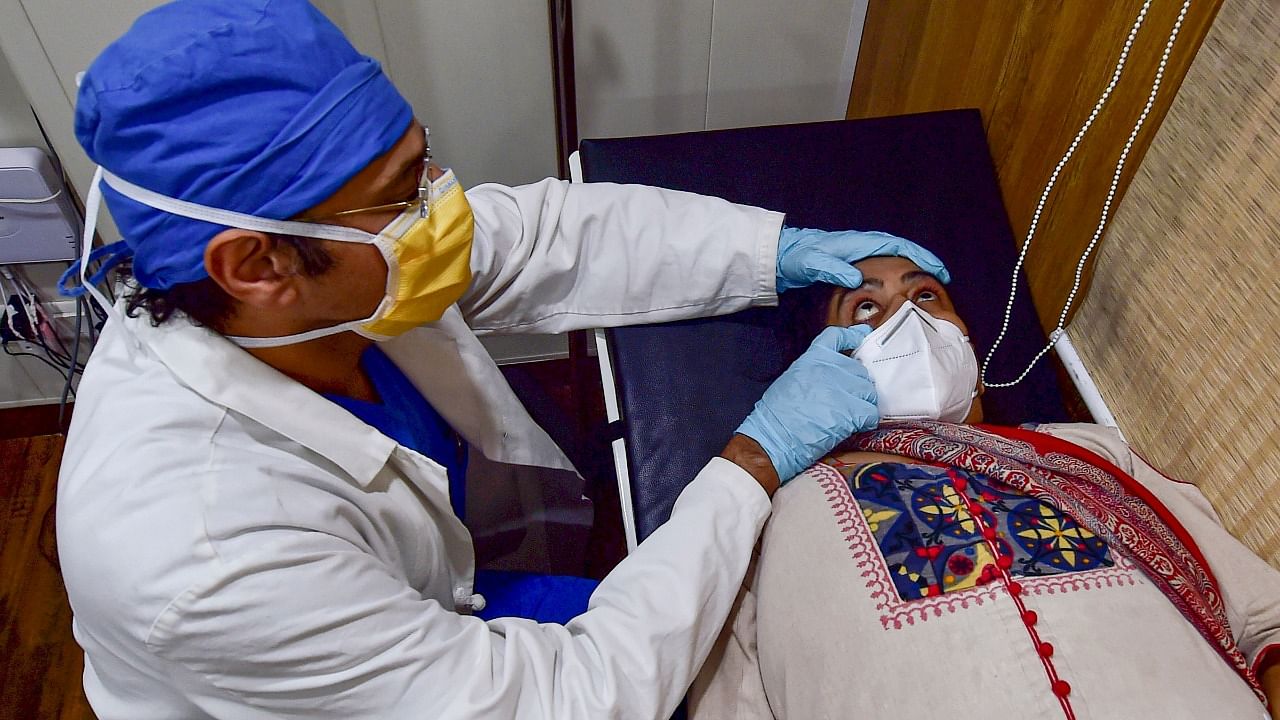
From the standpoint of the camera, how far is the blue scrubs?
3.94 ft

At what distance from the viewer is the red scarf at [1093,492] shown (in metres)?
0.98

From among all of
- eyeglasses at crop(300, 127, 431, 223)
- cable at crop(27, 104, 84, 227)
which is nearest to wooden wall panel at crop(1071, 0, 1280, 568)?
eyeglasses at crop(300, 127, 431, 223)

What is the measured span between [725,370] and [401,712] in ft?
2.44

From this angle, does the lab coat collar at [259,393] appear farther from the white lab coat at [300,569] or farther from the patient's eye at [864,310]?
the patient's eye at [864,310]

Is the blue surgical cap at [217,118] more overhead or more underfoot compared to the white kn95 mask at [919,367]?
more overhead

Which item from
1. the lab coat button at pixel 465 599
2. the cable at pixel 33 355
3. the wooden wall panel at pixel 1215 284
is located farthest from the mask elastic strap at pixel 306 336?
the cable at pixel 33 355

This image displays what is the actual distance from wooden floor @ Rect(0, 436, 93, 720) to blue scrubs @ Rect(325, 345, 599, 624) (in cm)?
106

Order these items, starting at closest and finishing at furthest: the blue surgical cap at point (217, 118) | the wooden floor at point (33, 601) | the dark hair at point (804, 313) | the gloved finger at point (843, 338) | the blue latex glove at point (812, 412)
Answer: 1. the blue surgical cap at point (217, 118)
2. the blue latex glove at point (812, 412)
3. the gloved finger at point (843, 338)
4. the dark hair at point (804, 313)
5. the wooden floor at point (33, 601)

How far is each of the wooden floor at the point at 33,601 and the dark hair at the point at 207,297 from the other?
4.34 ft

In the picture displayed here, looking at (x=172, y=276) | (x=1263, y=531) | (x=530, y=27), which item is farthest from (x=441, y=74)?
(x=1263, y=531)

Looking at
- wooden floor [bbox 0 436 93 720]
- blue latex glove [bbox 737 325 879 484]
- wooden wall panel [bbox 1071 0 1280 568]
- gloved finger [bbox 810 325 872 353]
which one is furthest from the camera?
wooden floor [bbox 0 436 93 720]

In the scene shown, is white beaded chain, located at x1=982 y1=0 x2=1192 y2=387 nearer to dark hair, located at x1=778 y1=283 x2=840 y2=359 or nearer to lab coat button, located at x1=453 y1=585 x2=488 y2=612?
dark hair, located at x1=778 y1=283 x2=840 y2=359

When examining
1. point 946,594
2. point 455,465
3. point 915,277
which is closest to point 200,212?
point 455,465

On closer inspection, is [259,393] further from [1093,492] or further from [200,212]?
[1093,492]
